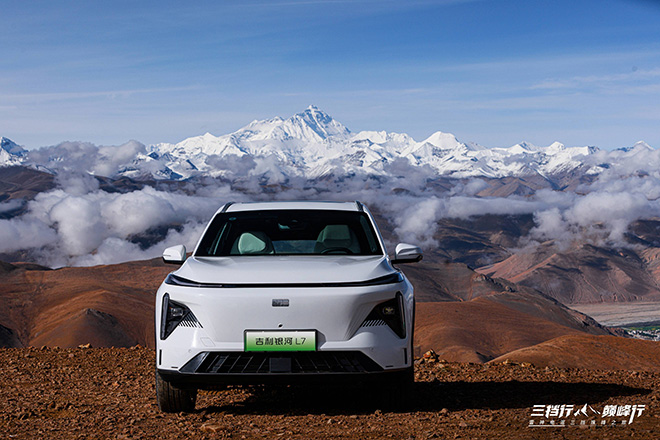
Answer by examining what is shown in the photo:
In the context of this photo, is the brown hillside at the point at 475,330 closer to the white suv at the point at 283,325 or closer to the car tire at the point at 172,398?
the car tire at the point at 172,398

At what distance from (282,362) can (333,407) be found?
1442mm

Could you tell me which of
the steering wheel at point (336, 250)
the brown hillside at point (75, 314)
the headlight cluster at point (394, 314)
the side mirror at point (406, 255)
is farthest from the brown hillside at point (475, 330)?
the headlight cluster at point (394, 314)

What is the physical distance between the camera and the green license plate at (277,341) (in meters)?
5.80

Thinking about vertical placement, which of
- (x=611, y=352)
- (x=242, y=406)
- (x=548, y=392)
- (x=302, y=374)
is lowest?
(x=611, y=352)

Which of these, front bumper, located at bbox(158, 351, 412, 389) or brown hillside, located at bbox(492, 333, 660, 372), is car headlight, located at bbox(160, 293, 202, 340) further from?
brown hillside, located at bbox(492, 333, 660, 372)

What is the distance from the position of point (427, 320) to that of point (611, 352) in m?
87.9

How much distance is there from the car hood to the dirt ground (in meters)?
1.28

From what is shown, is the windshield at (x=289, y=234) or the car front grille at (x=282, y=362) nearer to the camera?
the car front grille at (x=282, y=362)

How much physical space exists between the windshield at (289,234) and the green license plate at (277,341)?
1.52 metres

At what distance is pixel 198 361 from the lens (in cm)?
586

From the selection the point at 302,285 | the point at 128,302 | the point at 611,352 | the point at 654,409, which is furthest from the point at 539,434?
the point at 128,302

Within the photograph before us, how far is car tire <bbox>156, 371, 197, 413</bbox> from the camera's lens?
6.46 meters

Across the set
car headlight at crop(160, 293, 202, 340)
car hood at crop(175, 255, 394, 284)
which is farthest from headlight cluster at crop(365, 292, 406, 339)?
car headlight at crop(160, 293, 202, 340)

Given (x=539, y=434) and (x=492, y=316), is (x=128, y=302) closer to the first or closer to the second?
(x=492, y=316)
